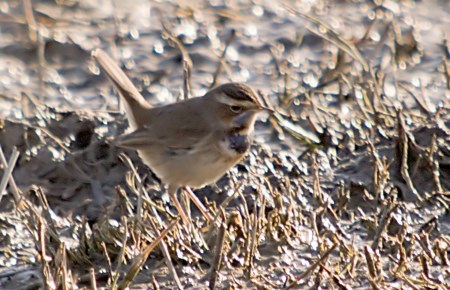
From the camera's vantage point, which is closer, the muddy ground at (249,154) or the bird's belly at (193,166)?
the muddy ground at (249,154)

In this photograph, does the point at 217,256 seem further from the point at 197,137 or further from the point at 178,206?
the point at 197,137

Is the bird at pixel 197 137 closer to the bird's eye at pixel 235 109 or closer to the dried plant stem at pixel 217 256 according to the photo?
the bird's eye at pixel 235 109

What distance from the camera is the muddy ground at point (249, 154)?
7129mm

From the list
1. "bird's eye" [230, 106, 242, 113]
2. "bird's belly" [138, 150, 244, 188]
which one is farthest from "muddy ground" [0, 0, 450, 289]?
"bird's eye" [230, 106, 242, 113]

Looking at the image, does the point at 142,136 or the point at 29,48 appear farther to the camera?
A: the point at 29,48

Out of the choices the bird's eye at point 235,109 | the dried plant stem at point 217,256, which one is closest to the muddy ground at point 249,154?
the dried plant stem at point 217,256

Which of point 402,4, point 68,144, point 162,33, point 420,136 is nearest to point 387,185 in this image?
point 420,136

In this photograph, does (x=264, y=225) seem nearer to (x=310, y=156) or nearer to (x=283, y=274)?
(x=283, y=274)

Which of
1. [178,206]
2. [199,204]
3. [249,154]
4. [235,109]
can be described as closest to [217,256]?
[178,206]

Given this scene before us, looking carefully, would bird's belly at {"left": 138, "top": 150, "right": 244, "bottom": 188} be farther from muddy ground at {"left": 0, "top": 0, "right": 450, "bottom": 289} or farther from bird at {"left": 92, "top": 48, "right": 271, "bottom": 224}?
muddy ground at {"left": 0, "top": 0, "right": 450, "bottom": 289}

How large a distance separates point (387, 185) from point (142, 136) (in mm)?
1906

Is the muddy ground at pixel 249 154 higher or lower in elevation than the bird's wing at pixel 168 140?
lower

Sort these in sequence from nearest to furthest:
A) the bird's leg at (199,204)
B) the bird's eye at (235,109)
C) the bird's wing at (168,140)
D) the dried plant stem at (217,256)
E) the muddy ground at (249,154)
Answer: the dried plant stem at (217,256) → the muddy ground at (249,154) → the bird's leg at (199,204) → the bird's wing at (168,140) → the bird's eye at (235,109)

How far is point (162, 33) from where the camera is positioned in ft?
36.4
